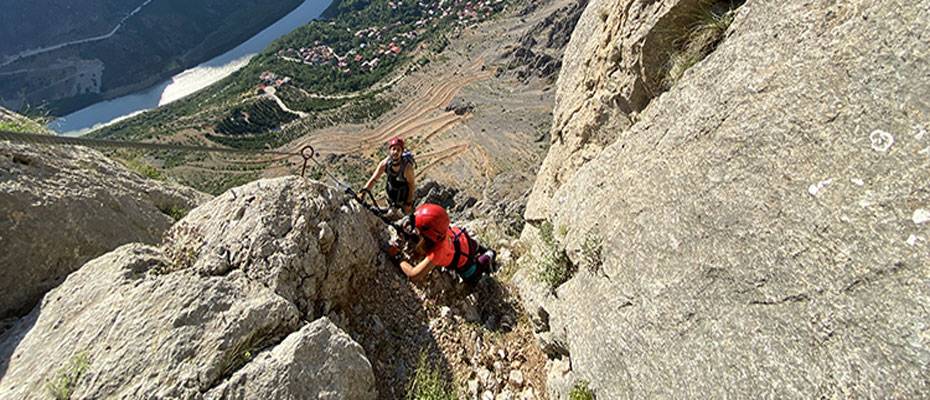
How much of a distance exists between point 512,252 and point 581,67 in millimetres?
4273

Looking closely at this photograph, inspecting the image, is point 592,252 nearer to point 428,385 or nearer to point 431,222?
point 431,222

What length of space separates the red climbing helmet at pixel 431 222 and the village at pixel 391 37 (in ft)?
375

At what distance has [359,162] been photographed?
6894cm

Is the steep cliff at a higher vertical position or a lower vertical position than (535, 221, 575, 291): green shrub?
higher

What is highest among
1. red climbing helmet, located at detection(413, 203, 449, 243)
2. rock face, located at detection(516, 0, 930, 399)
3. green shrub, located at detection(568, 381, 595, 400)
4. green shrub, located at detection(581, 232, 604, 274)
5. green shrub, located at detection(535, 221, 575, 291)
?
red climbing helmet, located at detection(413, 203, 449, 243)

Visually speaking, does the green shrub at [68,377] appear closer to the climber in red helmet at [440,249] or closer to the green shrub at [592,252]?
the climber in red helmet at [440,249]

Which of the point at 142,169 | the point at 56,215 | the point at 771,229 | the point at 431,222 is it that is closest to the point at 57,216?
the point at 56,215

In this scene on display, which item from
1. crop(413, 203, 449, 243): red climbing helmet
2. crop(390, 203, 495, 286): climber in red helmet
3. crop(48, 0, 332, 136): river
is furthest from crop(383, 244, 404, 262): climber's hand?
crop(48, 0, 332, 136): river

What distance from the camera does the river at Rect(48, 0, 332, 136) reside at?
417 ft

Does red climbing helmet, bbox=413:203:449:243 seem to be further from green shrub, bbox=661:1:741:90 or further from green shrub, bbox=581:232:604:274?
green shrub, bbox=661:1:741:90

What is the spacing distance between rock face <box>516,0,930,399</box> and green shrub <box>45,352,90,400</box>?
468 centimetres

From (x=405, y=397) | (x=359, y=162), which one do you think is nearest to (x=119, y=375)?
(x=405, y=397)

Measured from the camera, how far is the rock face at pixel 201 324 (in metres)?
3.86

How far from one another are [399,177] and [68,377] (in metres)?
5.59
